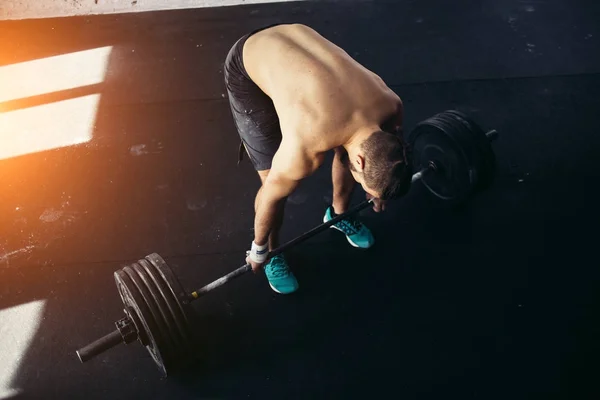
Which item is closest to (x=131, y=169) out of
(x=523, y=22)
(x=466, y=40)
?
(x=466, y=40)

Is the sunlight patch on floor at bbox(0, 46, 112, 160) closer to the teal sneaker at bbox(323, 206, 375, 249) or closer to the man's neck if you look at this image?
the teal sneaker at bbox(323, 206, 375, 249)

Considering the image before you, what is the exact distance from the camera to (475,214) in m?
2.33

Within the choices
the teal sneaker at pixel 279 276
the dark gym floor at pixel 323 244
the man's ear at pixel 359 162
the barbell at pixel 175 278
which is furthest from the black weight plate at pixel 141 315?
the man's ear at pixel 359 162

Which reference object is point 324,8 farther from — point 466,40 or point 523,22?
point 523,22

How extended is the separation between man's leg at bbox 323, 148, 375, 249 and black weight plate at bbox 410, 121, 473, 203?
1.16ft

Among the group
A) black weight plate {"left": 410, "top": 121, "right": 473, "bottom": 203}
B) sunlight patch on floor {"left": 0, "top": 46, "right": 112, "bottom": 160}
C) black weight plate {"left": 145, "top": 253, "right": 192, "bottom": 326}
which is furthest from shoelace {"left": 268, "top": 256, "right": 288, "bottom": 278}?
sunlight patch on floor {"left": 0, "top": 46, "right": 112, "bottom": 160}

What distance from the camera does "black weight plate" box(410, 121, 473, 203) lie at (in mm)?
2088

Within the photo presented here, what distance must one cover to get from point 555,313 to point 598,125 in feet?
3.96

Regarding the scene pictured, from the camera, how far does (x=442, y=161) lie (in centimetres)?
221

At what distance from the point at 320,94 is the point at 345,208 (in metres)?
0.75

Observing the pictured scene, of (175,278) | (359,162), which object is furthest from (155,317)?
(359,162)

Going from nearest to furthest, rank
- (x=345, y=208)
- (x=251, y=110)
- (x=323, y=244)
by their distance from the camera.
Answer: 1. (x=251, y=110)
2. (x=345, y=208)
3. (x=323, y=244)

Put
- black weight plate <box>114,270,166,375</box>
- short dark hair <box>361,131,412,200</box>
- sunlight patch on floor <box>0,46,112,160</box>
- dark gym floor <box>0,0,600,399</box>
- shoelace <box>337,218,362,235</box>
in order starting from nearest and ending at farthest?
short dark hair <box>361,131,412,200</box>
black weight plate <box>114,270,166,375</box>
dark gym floor <box>0,0,600,399</box>
shoelace <box>337,218,362,235</box>
sunlight patch on floor <box>0,46,112,160</box>

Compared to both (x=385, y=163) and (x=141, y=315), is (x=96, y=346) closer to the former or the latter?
(x=141, y=315)
